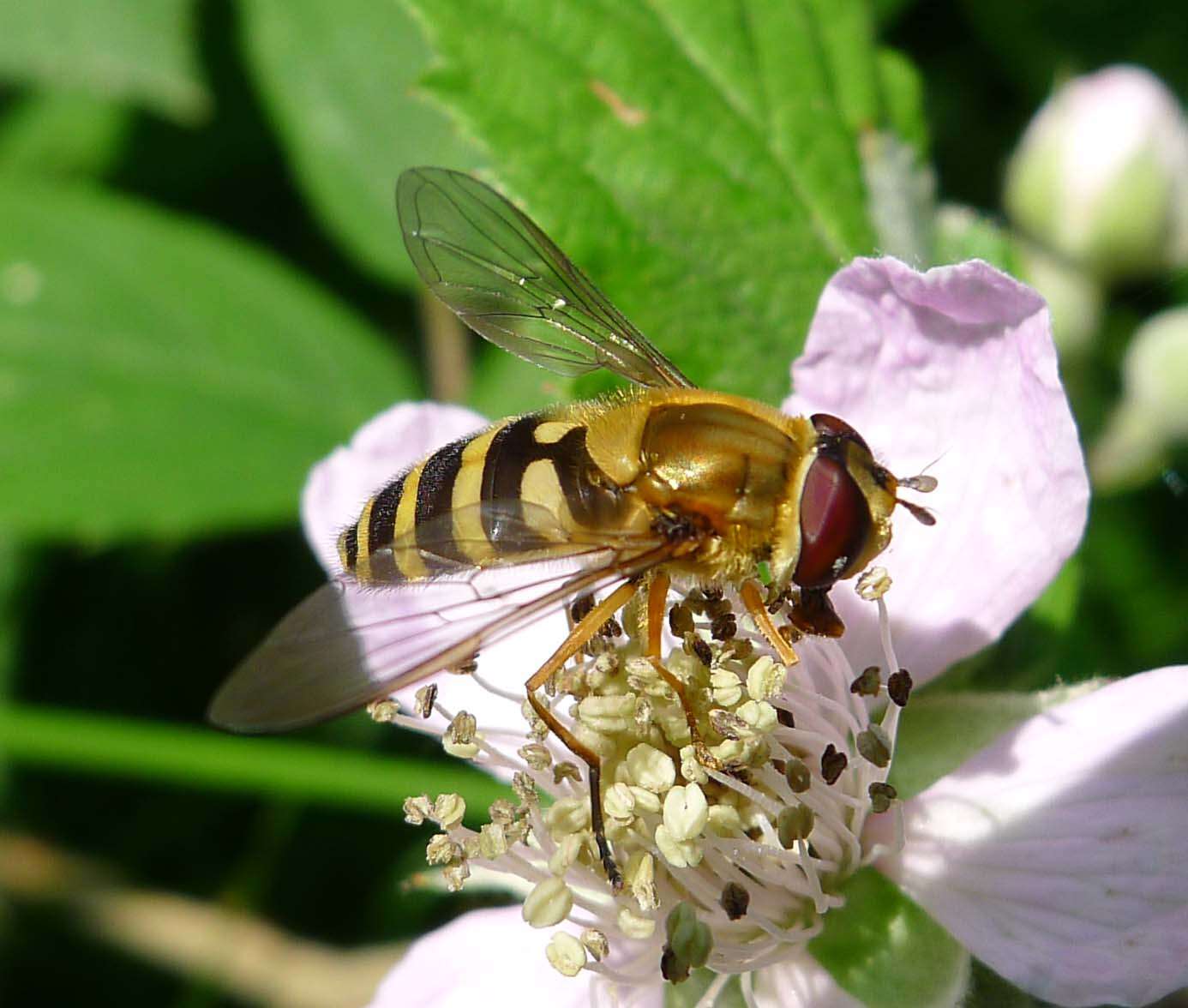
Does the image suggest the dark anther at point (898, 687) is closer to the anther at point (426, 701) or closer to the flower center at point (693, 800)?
the flower center at point (693, 800)

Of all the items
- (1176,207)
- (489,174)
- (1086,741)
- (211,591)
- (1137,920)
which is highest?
(489,174)

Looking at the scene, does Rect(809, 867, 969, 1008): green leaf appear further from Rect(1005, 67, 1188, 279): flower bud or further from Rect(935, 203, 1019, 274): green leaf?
Rect(1005, 67, 1188, 279): flower bud

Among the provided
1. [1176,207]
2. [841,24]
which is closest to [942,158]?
[1176,207]

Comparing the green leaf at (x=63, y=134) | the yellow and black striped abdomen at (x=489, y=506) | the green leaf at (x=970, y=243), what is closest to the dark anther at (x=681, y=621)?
the yellow and black striped abdomen at (x=489, y=506)

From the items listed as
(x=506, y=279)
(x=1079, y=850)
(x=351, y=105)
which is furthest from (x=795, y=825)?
(x=351, y=105)

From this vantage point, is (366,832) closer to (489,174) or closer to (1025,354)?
(489,174)

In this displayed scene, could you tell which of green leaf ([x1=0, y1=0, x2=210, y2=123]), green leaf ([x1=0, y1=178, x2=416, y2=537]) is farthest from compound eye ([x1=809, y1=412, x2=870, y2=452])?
green leaf ([x1=0, y1=0, x2=210, y2=123])

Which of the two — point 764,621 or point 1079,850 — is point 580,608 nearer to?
point 764,621
